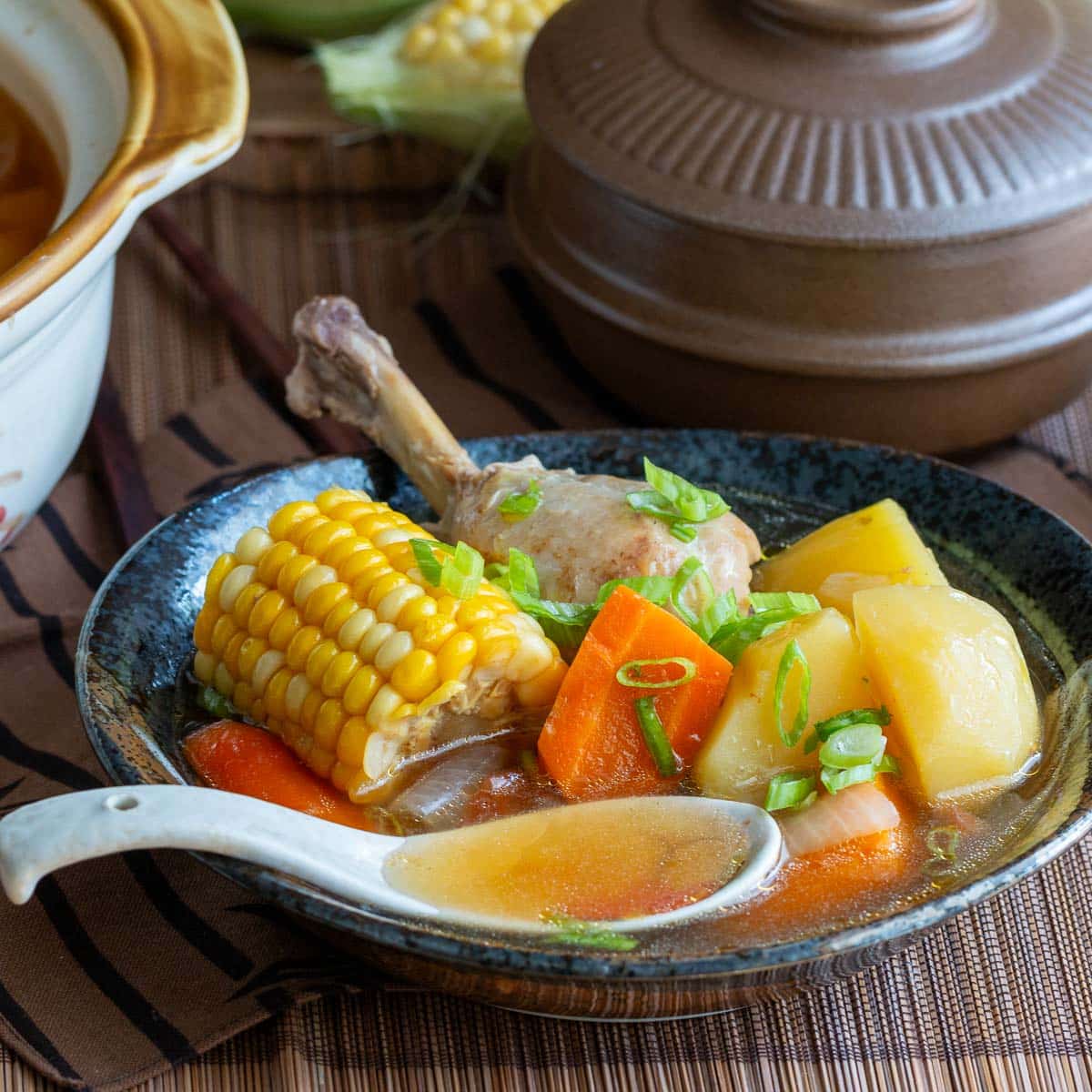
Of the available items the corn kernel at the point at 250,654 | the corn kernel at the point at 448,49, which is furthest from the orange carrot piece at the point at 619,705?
the corn kernel at the point at 448,49

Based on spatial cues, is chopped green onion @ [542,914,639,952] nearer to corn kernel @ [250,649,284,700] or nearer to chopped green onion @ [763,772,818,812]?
chopped green onion @ [763,772,818,812]

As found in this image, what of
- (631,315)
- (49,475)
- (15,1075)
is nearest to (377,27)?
(631,315)

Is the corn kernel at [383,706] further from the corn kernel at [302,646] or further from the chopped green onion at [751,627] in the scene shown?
the chopped green onion at [751,627]

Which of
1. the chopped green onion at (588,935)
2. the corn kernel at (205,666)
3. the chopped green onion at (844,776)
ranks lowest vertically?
the corn kernel at (205,666)

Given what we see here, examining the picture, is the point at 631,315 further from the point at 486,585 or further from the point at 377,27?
the point at 377,27

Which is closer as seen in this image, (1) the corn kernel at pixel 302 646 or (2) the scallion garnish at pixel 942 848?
(2) the scallion garnish at pixel 942 848

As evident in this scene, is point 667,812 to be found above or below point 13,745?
above

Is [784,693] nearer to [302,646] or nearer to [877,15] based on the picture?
[302,646]

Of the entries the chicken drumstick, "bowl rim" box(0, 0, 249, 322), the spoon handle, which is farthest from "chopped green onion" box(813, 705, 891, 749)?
"bowl rim" box(0, 0, 249, 322)

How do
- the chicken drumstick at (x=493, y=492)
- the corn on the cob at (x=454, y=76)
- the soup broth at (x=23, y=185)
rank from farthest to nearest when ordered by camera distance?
1. the corn on the cob at (x=454, y=76)
2. the soup broth at (x=23, y=185)
3. the chicken drumstick at (x=493, y=492)
